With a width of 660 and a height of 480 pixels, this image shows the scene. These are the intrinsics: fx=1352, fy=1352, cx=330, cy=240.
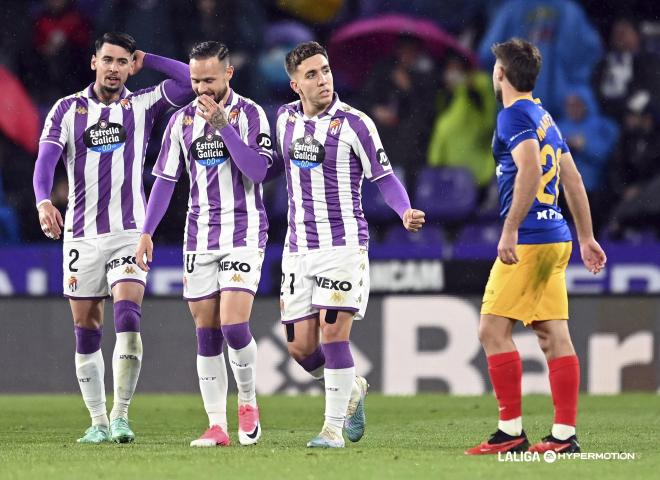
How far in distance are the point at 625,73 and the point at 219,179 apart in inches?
282

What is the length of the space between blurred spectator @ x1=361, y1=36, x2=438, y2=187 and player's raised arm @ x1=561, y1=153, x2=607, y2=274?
6.49 meters

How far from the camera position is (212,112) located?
641 centimetres

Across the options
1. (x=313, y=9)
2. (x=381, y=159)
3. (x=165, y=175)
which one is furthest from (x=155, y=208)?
(x=313, y=9)

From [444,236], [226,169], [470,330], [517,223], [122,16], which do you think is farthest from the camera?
[122,16]

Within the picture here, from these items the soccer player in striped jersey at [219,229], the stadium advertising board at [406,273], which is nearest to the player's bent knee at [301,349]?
the soccer player in striped jersey at [219,229]

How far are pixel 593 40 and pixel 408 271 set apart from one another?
3.41m

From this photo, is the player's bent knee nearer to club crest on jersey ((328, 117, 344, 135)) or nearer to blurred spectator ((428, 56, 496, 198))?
club crest on jersey ((328, 117, 344, 135))

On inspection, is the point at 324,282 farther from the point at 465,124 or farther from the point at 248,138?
the point at 465,124

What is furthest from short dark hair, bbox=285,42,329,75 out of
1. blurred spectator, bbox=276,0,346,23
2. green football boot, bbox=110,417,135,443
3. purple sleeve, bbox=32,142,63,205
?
blurred spectator, bbox=276,0,346,23

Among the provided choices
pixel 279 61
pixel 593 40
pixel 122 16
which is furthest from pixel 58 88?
pixel 593 40

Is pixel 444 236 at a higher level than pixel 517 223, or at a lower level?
lower

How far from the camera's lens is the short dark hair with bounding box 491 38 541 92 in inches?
231

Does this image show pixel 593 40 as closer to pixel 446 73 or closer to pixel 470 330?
pixel 446 73

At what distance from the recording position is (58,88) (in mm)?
12977
